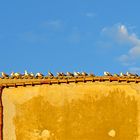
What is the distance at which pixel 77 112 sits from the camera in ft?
56.5

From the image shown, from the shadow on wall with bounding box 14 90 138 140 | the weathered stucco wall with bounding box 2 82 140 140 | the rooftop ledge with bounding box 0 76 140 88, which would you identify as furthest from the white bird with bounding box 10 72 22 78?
the shadow on wall with bounding box 14 90 138 140

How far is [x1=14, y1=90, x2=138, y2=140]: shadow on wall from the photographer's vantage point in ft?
55.6

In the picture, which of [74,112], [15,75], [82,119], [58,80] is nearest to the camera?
[82,119]

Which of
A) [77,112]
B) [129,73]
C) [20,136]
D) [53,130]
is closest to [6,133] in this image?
[20,136]

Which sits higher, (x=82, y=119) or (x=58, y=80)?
(x=58, y=80)

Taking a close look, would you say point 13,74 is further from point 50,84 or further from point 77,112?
point 77,112

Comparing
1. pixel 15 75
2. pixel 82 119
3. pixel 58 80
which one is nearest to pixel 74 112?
pixel 82 119

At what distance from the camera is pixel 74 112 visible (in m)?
17.2

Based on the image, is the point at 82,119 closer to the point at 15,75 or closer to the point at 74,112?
the point at 74,112

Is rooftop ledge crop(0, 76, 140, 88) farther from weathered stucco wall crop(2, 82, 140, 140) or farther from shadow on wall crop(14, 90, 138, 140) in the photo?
shadow on wall crop(14, 90, 138, 140)

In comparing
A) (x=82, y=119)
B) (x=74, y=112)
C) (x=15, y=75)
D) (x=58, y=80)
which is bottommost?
(x=82, y=119)

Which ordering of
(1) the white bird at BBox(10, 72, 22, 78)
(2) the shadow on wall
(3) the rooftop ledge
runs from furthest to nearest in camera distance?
(1) the white bird at BBox(10, 72, 22, 78) → (3) the rooftop ledge → (2) the shadow on wall

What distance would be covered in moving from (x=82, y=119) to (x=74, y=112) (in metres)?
0.44

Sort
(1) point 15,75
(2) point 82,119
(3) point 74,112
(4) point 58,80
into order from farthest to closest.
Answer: (1) point 15,75, (4) point 58,80, (3) point 74,112, (2) point 82,119
